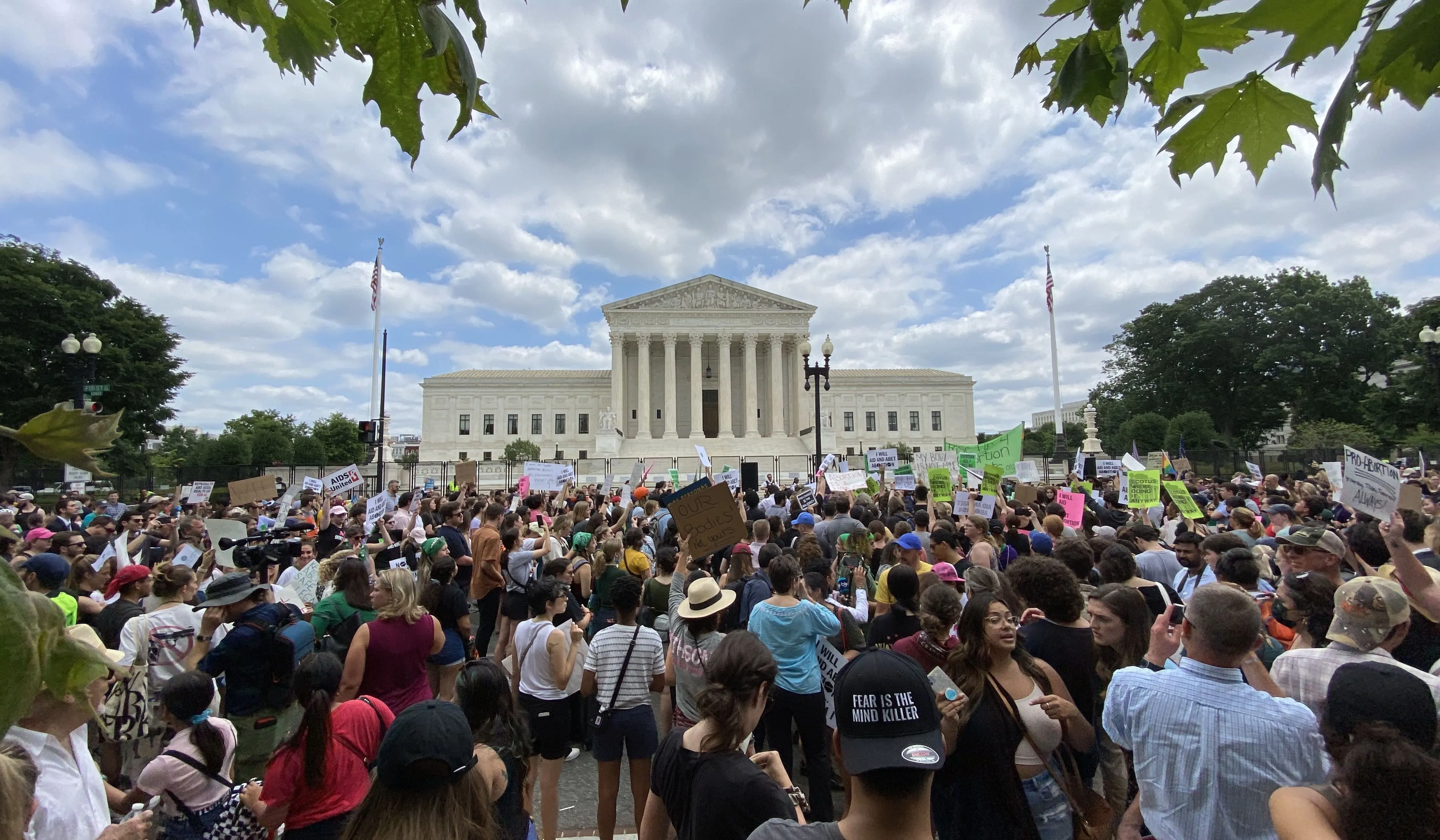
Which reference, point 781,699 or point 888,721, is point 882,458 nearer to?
point 781,699

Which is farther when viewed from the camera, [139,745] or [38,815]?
[139,745]

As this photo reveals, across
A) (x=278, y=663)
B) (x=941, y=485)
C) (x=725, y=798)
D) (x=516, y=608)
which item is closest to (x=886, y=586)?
(x=725, y=798)

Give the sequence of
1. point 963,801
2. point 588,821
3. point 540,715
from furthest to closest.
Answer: point 588,821, point 540,715, point 963,801

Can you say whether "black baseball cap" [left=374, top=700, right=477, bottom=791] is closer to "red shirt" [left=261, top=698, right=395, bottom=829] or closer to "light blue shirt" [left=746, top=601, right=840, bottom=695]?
"red shirt" [left=261, top=698, right=395, bottom=829]

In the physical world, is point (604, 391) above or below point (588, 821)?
above

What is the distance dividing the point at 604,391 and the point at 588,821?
6076 centimetres

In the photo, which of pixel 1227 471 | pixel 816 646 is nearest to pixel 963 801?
pixel 816 646

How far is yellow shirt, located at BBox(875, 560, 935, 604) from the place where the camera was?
464cm

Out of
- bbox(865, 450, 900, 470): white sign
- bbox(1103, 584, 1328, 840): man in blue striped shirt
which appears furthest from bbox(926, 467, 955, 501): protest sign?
bbox(1103, 584, 1328, 840): man in blue striped shirt

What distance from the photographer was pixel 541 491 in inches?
521

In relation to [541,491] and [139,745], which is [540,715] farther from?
[541,491]

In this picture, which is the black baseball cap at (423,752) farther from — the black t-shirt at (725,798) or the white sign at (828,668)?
the white sign at (828,668)

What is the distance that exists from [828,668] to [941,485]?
7180 mm

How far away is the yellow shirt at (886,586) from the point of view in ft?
15.2
